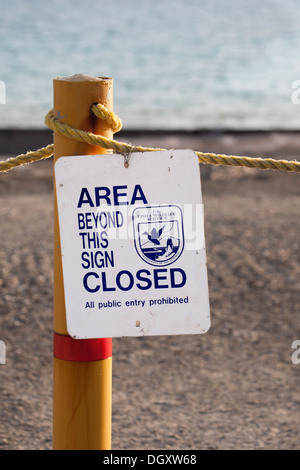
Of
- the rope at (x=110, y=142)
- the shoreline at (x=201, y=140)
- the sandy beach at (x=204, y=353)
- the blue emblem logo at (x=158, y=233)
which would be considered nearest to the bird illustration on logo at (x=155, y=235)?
the blue emblem logo at (x=158, y=233)

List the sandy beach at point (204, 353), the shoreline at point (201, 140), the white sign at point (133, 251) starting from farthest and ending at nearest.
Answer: the shoreline at point (201, 140) < the sandy beach at point (204, 353) < the white sign at point (133, 251)

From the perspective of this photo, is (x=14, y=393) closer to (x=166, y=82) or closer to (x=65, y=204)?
(x=65, y=204)

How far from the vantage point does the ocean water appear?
45.0 ft

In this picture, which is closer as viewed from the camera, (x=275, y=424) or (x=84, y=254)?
(x=84, y=254)

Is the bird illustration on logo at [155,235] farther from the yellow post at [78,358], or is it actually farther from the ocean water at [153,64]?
the ocean water at [153,64]

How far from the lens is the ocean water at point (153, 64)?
13703 millimetres

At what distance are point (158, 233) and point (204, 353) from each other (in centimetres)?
214

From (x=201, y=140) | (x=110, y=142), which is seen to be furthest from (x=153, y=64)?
(x=110, y=142)

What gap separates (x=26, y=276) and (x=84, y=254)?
8.36 ft

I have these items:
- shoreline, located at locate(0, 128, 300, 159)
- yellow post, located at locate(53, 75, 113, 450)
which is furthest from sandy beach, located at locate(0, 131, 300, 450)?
shoreline, located at locate(0, 128, 300, 159)

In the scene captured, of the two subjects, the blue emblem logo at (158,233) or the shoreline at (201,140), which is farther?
the shoreline at (201,140)
